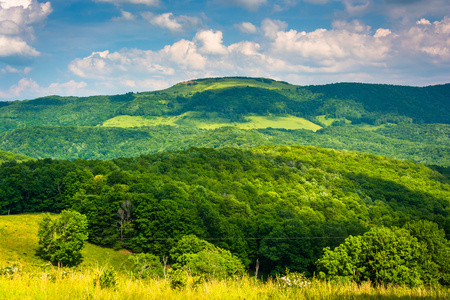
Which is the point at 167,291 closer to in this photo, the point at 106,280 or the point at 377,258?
the point at 106,280

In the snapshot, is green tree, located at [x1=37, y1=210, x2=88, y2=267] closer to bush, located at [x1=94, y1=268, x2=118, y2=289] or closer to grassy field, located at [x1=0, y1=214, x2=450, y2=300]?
grassy field, located at [x1=0, y1=214, x2=450, y2=300]

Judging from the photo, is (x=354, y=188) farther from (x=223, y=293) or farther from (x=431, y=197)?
(x=223, y=293)

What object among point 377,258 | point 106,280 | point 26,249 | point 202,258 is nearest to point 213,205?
point 202,258

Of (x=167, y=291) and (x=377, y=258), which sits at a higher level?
(x=167, y=291)

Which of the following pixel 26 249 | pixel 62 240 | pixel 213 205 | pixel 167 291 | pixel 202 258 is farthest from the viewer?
pixel 213 205

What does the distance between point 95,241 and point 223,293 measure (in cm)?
5440

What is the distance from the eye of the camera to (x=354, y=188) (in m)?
124

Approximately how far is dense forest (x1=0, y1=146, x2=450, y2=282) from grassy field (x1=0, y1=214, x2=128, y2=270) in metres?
3.98

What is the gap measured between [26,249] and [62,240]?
208 inches

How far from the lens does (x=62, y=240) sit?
4462 cm

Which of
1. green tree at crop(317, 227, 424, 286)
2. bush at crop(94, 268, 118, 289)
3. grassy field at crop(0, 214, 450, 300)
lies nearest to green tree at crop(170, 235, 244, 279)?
green tree at crop(317, 227, 424, 286)

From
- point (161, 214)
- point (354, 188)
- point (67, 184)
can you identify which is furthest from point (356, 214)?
point (67, 184)

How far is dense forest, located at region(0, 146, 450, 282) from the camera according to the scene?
55.0 metres

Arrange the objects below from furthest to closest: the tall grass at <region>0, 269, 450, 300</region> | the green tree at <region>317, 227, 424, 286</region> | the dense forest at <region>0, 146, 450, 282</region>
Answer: the dense forest at <region>0, 146, 450, 282</region> → the green tree at <region>317, 227, 424, 286</region> → the tall grass at <region>0, 269, 450, 300</region>
